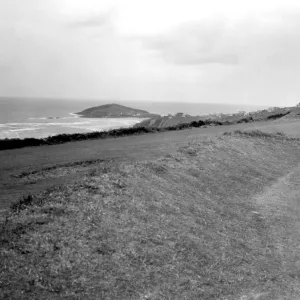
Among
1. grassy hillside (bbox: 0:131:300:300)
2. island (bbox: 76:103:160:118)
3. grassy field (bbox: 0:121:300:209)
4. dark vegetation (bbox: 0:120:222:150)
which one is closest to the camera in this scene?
grassy hillside (bbox: 0:131:300:300)

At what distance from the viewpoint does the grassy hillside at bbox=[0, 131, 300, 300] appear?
30.0ft

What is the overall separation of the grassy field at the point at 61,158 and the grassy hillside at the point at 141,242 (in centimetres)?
167

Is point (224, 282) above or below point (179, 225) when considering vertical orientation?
below

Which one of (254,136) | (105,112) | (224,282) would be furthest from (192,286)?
(105,112)

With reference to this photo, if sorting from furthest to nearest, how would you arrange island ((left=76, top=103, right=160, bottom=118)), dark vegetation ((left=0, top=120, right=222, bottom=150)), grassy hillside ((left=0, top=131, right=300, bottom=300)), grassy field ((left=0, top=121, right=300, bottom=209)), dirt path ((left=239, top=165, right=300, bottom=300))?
island ((left=76, top=103, right=160, bottom=118)) → dark vegetation ((left=0, top=120, right=222, bottom=150)) → grassy field ((left=0, top=121, right=300, bottom=209)) → dirt path ((left=239, top=165, right=300, bottom=300)) → grassy hillside ((left=0, top=131, right=300, bottom=300))

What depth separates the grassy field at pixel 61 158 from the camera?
1489 cm

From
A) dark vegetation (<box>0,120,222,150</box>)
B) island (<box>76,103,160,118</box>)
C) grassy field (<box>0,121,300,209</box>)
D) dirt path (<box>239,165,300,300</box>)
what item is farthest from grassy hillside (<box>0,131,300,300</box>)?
island (<box>76,103,160,118</box>)

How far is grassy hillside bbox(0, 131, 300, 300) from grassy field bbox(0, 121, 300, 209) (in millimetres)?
1674

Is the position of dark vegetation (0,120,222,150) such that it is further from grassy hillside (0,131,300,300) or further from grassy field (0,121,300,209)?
grassy hillside (0,131,300,300)

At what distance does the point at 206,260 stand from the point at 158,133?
23.5m

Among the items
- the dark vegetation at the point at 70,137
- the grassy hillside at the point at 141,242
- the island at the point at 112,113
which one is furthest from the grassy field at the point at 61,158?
the island at the point at 112,113

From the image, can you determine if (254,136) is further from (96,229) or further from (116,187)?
(96,229)

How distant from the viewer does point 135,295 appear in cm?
901

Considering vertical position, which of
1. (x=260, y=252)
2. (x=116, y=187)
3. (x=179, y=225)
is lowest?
(x=260, y=252)
